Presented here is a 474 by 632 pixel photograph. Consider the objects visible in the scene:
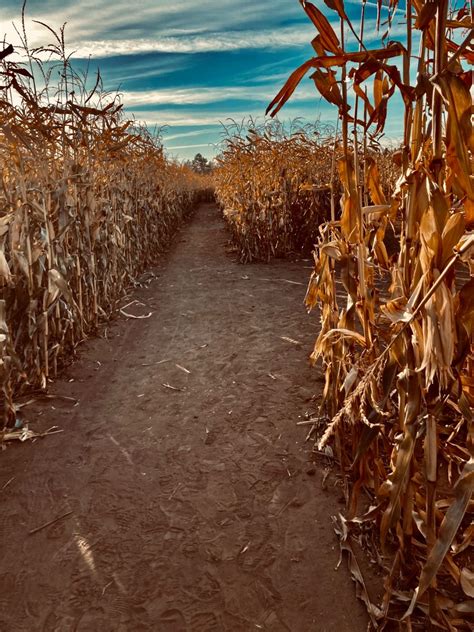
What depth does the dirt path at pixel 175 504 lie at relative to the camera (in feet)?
6.13

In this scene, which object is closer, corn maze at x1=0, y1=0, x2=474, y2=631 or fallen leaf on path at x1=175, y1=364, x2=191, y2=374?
corn maze at x1=0, y1=0, x2=474, y2=631

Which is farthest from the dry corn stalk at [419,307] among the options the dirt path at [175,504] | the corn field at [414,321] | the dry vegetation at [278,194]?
the dry vegetation at [278,194]

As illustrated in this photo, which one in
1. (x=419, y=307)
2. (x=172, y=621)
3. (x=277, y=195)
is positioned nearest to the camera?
(x=419, y=307)

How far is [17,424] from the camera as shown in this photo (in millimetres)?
3203

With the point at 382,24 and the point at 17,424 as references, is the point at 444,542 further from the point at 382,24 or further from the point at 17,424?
the point at 17,424

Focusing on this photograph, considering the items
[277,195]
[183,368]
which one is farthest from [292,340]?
[277,195]

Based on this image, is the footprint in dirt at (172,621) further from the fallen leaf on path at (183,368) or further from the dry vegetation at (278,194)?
the dry vegetation at (278,194)

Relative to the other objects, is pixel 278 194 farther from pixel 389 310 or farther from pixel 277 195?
pixel 389 310

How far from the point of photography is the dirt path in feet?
6.13

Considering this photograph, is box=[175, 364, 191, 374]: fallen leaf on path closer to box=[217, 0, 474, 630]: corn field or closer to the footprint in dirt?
box=[217, 0, 474, 630]: corn field

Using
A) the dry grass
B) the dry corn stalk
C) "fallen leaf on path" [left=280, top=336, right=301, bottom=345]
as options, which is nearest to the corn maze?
the dry corn stalk

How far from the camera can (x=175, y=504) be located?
246 centimetres

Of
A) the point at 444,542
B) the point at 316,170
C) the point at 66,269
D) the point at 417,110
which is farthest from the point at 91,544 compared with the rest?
the point at 316,170

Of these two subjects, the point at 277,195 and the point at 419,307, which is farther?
the point at 277,195
